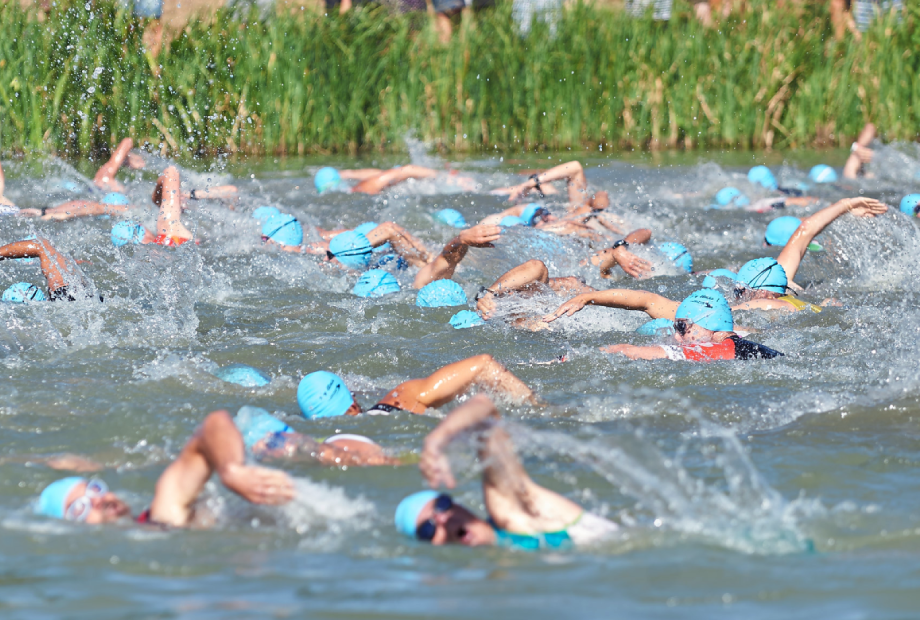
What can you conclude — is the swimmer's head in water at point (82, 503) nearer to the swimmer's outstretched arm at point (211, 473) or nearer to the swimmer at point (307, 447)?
the swimmer's outstretched arm at point (211, 473)

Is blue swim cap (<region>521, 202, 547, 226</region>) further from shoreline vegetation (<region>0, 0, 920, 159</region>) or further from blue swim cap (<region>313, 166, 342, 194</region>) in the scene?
shoreline vegetation (<region>0, 0, 920, 159</region>)

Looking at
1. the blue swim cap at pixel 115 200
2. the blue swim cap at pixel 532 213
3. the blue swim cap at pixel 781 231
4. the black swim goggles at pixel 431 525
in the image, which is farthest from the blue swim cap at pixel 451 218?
the black swim goggles at pixel 431 525

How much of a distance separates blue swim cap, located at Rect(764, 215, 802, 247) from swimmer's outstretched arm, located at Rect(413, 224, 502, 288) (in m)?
2.96

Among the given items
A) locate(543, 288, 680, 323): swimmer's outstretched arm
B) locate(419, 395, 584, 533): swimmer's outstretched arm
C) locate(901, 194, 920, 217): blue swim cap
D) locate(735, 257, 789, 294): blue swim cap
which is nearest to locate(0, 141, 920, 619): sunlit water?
locate(419, 395, 584, 533): swimmer's outstretched arm

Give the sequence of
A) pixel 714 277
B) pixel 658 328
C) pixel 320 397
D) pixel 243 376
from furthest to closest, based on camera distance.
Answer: pixel 714 277 < pixel 658 328 < pixel 243 376 < pixel 320 397

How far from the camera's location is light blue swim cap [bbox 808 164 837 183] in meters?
13.6

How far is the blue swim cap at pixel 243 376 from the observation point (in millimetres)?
6055

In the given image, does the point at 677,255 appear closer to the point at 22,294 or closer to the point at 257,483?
the point at 22,294

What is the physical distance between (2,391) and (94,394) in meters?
0.50

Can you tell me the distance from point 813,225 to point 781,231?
63.1 inches

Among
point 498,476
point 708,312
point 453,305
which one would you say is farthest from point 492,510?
point 453,305

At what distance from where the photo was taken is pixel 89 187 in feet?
39.5

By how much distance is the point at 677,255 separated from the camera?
30.2ft

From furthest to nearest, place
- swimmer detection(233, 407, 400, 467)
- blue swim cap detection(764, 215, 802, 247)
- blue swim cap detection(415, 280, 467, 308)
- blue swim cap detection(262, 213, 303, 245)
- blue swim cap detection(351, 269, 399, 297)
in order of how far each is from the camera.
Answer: blue swim cap detection(764, 215, 802, 247)
blue swim cap detection(262, 213, 303, 245)
blue swim cap detection(351, 269, 399, 297)
blue swim cap detection(415, 280, 467, 308)
swimmer detection(233, 407, 400, 467)
